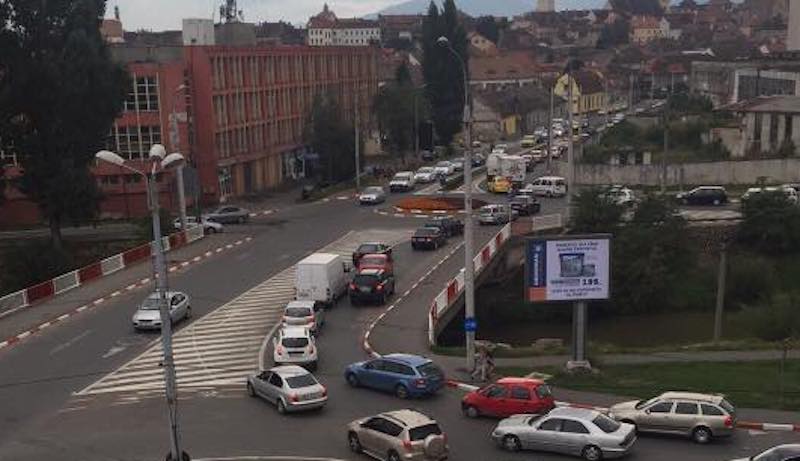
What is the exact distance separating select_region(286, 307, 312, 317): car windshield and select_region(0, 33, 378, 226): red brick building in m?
24.2

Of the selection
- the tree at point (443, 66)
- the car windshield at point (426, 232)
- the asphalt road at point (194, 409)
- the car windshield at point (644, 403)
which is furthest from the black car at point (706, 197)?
the car windshield at point (644, 403)

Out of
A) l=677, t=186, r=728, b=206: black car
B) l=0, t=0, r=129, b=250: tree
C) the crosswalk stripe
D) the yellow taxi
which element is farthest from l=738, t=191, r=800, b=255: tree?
l=0, t=0, r=129, b=250: tree

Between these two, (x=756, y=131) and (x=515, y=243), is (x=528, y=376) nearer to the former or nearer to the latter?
(x=515, y=243)

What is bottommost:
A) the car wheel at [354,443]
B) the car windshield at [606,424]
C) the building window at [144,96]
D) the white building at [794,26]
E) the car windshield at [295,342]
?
the car wheel at [354,443]

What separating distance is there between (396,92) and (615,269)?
161ft

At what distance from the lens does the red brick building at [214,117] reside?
67375 millimetres

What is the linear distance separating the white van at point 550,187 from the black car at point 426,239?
18639 mm

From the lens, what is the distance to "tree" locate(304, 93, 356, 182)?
263 ft

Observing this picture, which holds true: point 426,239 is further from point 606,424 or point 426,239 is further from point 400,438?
point 400,438

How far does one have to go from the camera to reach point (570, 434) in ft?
69.6

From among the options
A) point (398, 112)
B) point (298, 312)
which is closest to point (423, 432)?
point (298, 312)

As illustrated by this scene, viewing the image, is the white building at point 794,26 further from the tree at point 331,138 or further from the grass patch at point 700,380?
the grass patch at point 700,380

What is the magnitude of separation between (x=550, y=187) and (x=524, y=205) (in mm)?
9279

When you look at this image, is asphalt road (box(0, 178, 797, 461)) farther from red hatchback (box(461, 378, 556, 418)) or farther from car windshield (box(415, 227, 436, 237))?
car windshield (box(415, 227, 436, 237))
